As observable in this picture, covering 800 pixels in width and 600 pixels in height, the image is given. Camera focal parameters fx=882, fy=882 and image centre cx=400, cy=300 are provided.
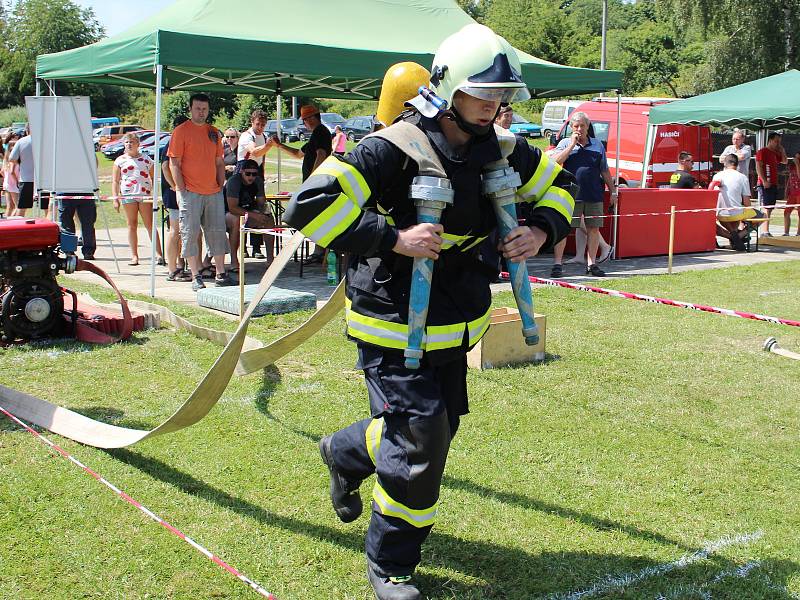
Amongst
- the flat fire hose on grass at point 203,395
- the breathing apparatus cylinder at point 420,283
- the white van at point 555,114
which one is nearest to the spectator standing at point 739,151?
the flat fire hose on grass at point 203,395

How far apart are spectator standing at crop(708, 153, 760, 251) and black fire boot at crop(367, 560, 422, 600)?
510 inches

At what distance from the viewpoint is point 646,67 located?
63688 millimetres

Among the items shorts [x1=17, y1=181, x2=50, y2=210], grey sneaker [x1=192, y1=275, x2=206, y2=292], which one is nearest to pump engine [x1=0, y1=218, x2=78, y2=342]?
grey sneaker [x1=192, y1=275, x2=206, y2=292]

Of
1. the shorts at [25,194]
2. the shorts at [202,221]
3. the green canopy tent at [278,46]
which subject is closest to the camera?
the green canopy tent at [278,46]

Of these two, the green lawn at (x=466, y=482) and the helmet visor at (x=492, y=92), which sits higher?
the helmet visor at (x=492, y=92)

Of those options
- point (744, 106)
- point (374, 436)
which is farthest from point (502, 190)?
point (744, 106)

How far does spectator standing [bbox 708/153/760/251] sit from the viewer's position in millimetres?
14859

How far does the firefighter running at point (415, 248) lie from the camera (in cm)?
311

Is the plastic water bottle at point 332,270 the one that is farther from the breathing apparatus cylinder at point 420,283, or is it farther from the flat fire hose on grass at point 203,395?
the breathing apparatus cylinder at point 420,283

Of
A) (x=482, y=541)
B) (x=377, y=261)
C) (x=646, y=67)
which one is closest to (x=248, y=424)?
(x=482, y=541)

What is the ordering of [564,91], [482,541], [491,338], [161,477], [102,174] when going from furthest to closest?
[102,174] < [564,91] < [491,338] < [161,477] < [482,541]

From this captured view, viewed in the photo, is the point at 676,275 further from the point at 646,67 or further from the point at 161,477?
the point at 646,67

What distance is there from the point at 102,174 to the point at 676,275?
26.8 meters

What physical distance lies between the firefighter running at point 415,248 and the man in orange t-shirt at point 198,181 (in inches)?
277
